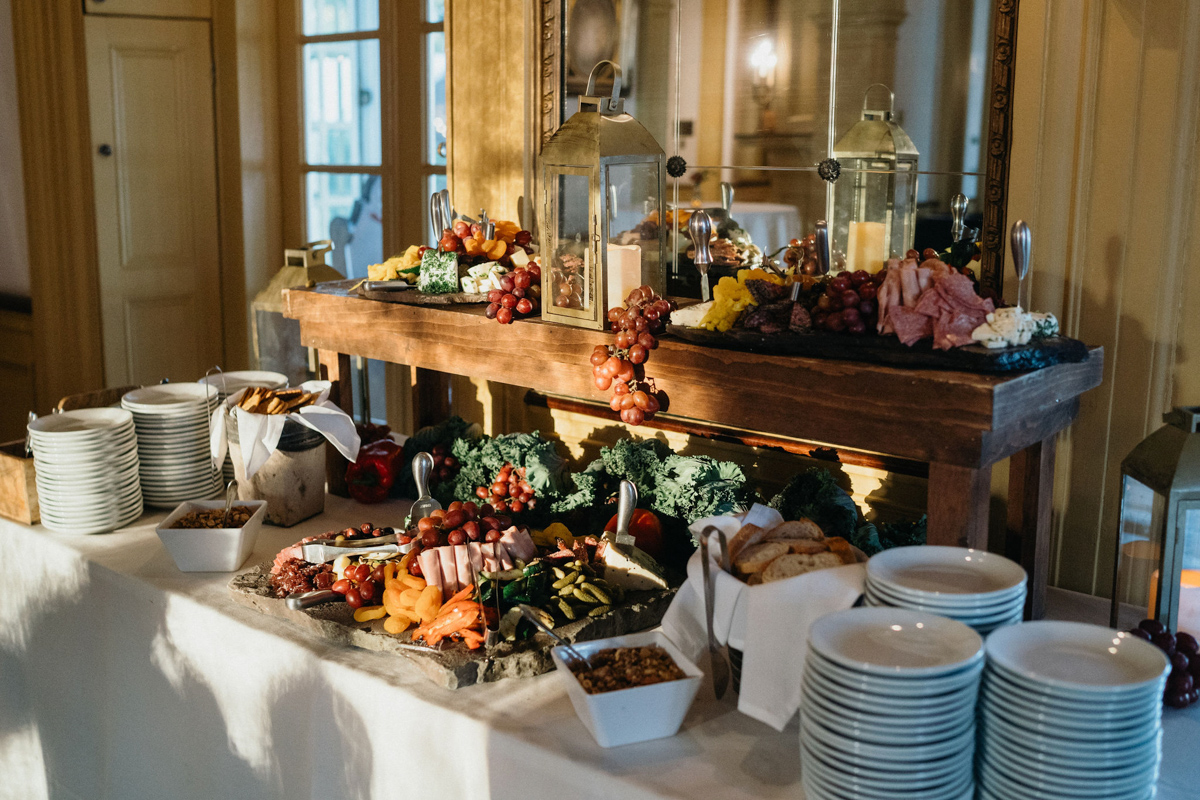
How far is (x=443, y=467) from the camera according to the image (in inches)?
83.9

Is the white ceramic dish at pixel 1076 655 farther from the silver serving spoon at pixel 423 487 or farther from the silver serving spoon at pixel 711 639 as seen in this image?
the silver serving spoon at pixel 423 487

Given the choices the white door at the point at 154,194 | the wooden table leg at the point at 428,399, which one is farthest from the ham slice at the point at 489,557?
the white door at the point at 154,194

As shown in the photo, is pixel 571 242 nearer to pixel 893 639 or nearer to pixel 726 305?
pixel 726 305

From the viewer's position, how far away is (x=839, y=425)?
1.48 meters

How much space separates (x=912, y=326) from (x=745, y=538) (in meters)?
0.35

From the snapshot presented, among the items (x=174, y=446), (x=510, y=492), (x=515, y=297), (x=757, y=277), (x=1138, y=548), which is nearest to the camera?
(x=1138, y=548)

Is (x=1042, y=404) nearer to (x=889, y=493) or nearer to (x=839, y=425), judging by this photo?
(x=839, y=425)

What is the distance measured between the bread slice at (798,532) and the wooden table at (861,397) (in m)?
0.12

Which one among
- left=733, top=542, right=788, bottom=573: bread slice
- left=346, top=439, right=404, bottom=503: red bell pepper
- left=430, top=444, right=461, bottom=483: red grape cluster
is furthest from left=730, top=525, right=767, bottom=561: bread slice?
left=346, top=439, right=404, bottom=503: red bell pepper

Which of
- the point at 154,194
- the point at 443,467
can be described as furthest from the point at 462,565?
the point at 154,194

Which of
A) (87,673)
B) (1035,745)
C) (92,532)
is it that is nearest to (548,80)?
(92,532)

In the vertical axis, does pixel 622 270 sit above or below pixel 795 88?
below

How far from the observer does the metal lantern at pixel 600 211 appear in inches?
66.4

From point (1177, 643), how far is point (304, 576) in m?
1.21
